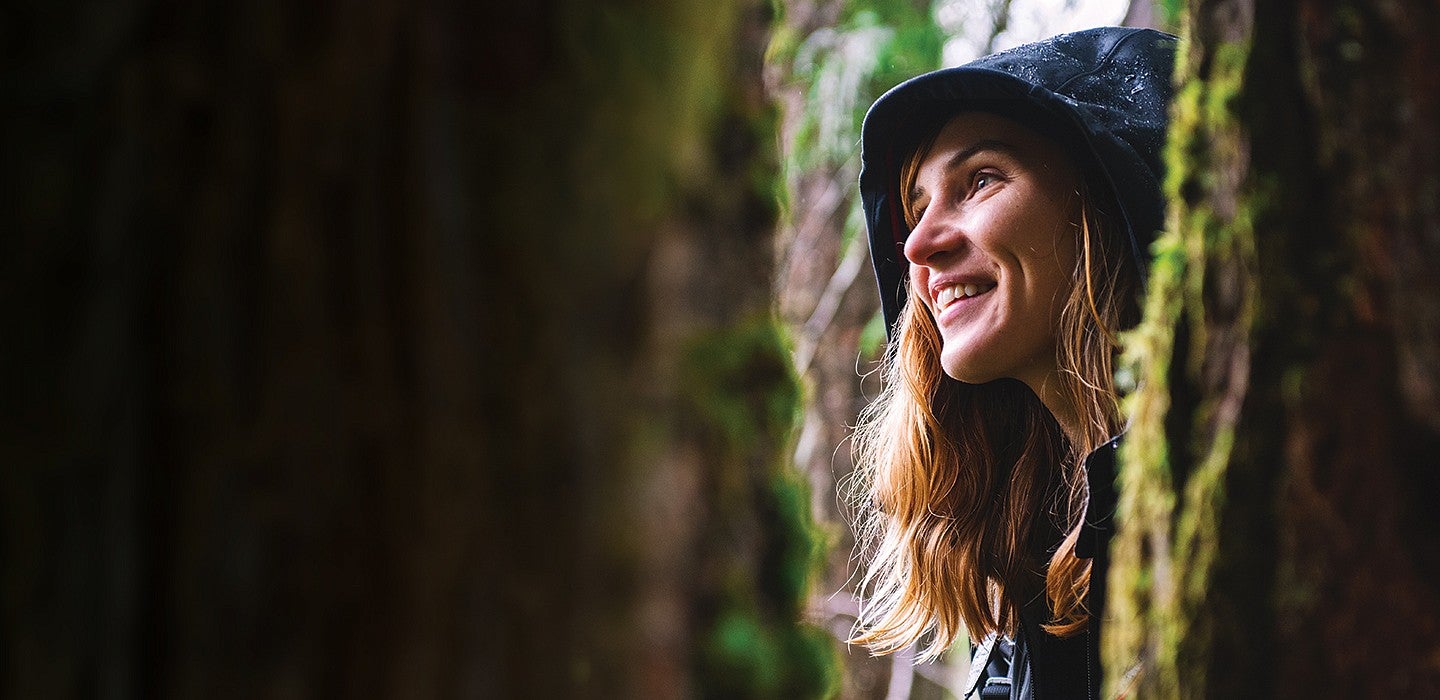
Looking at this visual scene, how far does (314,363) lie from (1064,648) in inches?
81.5

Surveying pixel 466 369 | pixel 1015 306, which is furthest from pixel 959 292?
pixel 466 369

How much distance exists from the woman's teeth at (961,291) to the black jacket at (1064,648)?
0.71 meters

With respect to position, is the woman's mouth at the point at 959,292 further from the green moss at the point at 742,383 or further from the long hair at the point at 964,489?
the green moss at the point at 742,383

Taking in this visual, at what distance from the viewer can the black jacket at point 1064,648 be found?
1618 millimetres

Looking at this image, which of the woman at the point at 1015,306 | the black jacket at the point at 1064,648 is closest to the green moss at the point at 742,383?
the black jacket at the point at 1064,648

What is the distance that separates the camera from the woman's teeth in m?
2.38

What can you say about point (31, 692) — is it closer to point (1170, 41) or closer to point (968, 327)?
point (968, 327)

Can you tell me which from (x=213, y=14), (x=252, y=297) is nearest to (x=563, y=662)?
(x=252, y=297)

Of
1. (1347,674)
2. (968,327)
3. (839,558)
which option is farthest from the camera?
(839,558)

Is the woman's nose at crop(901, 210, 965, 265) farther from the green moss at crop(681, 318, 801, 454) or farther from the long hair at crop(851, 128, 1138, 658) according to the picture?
the green moss at crop(681, 318, 801, 454)

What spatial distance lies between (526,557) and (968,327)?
68.4 inches

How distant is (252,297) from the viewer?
776 mm

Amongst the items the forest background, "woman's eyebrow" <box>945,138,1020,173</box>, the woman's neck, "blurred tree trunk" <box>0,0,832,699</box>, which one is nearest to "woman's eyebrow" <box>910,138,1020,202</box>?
"woman's eyebrow" <box>945,138,1020,173</box>

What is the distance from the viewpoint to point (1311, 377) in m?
0.91
